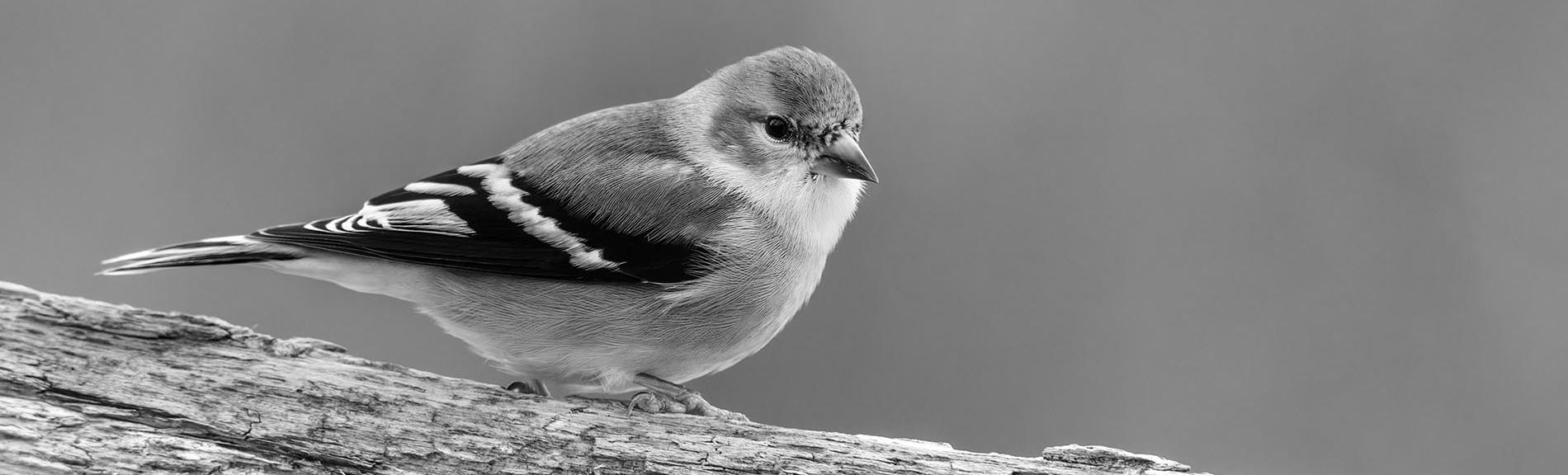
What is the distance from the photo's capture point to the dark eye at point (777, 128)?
14.0ft

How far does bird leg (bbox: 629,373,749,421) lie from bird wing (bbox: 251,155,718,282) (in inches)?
15.7

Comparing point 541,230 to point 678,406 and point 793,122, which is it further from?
point 793,122

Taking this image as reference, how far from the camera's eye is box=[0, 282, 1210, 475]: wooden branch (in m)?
3.22

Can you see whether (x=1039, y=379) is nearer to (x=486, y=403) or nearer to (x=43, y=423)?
(x=486, y=403)

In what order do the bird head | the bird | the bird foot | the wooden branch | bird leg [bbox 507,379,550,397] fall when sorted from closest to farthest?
the wooden branch → the bird foot → the bird → the bird head → bird leg [bbox 507,379,550,397]

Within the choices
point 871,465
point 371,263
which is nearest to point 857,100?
point 871,465

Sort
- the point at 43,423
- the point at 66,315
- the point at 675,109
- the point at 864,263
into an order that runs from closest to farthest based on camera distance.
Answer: the point at 43,423
the point at 66,315
the point at 675,109
the point at 864,263

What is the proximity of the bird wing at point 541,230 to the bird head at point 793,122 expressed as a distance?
326 mm

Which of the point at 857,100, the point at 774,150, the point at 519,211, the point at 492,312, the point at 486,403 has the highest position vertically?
the point at 857,100

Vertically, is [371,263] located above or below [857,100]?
below

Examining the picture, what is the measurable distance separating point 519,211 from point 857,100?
4.56 ft

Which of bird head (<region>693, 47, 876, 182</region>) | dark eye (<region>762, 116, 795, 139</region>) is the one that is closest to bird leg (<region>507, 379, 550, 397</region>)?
bird head (<region>693, 47, 876, 182</region>)

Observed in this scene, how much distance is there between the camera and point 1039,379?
221 inches

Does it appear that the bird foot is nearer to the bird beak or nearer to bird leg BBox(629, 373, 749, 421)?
bird leg BBox(629, 373, 749, 421)
